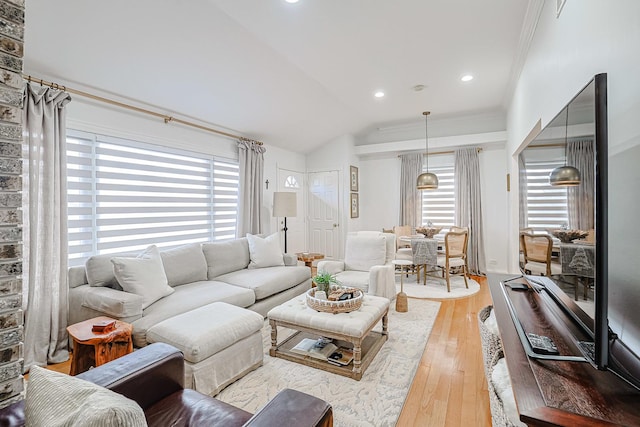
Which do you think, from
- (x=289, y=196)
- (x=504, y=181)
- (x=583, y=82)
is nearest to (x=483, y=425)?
(x=583, y=82)

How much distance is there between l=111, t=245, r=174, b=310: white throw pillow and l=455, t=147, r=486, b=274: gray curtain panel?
501 cm

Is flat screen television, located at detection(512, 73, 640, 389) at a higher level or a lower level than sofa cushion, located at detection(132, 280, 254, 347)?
higher

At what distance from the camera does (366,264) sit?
4.00 m

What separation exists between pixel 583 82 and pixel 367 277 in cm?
270

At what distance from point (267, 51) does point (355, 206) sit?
3851mm

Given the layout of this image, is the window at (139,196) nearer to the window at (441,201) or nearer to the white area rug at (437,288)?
the white area rug at (437,288)

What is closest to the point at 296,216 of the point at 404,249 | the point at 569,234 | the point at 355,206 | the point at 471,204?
the point at 355,206

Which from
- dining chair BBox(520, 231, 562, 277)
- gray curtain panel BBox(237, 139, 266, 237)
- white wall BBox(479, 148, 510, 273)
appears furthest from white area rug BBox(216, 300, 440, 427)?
white wall BBox(479, 148, 510, 273)

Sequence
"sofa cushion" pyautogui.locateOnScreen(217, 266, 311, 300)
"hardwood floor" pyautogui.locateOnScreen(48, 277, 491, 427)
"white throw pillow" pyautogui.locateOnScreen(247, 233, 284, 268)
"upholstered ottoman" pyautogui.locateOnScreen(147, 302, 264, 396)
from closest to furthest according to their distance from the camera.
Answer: "hardwood floor" pyautogui.locateOnScreen(48, 277, 491, 427), "upholstered ottoman" pyautogui.locateOnScreen(147, 302, 264, 396), "sofa cushion" pyautogui.locateOnScreen(217, 266, 311, 300), "white throw pillow" pyautogui.locateOnScreen(247, 233, 284, 268)

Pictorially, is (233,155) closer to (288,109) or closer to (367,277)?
(288,109)

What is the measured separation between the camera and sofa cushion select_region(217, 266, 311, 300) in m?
3.36

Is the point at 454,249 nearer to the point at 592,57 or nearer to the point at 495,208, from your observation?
the point at 495,208

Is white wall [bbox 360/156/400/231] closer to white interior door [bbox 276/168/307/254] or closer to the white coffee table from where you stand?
white interior door [bbox 276/168/307/254]

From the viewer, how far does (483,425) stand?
1800mm
